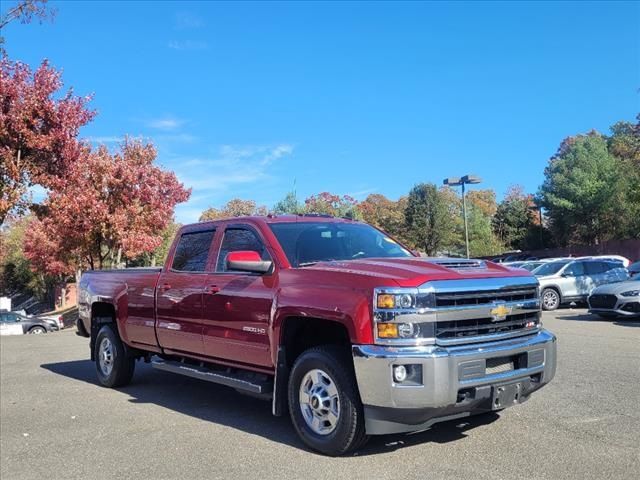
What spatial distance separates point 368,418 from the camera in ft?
14.7

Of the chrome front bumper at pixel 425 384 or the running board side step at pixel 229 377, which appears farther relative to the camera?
the running board side step at pixel 229 377

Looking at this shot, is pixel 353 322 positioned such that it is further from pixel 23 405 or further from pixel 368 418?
pixel 23 405

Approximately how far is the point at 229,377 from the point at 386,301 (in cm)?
220

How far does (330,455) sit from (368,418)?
22.8 inches

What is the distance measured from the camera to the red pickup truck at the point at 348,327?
173 inches

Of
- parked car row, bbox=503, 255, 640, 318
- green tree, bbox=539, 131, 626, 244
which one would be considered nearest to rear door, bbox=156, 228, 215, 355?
parked car row, bbox=503, 255, 640, 318

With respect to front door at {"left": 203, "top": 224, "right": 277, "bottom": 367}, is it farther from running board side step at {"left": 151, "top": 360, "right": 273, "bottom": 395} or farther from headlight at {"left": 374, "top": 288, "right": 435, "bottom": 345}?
headlight at {"left": 374, "top": 288, "right": 435, "bottom": 345}

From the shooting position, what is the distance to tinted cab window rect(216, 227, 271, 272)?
590 cm

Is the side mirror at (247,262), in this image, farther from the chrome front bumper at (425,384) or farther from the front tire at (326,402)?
the chrome front bumper at (425,384)

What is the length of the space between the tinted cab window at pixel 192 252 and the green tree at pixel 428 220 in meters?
44.9

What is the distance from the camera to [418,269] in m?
4.76

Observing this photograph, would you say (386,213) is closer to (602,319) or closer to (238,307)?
(602,319)

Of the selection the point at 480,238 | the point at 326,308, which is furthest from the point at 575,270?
the point at 480,238

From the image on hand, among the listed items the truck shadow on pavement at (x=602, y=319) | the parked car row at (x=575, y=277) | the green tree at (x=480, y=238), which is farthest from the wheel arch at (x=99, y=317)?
the green tree at (x=480, y=238)
